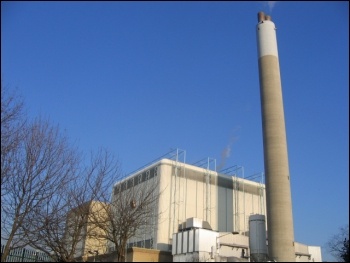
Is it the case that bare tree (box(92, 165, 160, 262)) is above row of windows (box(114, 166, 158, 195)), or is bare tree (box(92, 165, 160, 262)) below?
below

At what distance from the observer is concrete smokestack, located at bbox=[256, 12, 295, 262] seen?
32844 mm

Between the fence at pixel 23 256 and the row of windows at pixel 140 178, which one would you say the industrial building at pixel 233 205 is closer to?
the row of windows at pixel 140 178

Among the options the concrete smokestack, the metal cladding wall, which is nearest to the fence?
the metal cladding wall

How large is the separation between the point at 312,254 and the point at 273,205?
7385mm

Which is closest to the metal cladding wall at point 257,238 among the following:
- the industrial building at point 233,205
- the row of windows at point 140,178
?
the industrial building at point 233,205

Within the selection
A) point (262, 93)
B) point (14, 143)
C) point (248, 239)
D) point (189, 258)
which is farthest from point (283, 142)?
point (14, 143)

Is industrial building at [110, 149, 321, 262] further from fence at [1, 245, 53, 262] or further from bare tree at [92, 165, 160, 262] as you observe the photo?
fence at [1, 245, 53, 262]

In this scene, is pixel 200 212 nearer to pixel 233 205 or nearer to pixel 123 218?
pixel 233 205

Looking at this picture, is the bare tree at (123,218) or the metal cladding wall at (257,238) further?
the metal cladding wall at (257,238)

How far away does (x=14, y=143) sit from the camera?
18.0 m

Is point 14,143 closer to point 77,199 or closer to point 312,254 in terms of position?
point 77,199

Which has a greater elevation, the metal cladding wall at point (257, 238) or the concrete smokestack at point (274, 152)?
the concrete smokestack at point (274, 152)

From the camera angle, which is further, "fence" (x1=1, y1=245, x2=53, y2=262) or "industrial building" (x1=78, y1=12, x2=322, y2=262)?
"industrial building" (x1=78, y1=12, x2=322, y2=262)

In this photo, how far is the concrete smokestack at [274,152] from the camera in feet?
108
